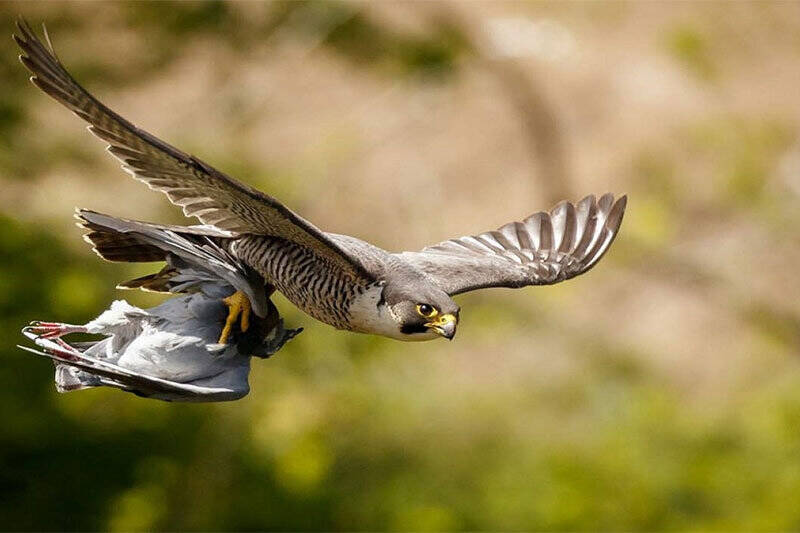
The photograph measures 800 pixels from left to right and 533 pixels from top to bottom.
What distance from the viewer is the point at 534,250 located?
4.59 m

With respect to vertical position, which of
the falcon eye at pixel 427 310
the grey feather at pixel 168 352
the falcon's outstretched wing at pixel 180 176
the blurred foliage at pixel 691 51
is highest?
the blurred foliage at pixel 691 51

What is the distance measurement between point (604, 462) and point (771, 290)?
2475mm

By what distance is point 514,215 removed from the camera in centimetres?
1089

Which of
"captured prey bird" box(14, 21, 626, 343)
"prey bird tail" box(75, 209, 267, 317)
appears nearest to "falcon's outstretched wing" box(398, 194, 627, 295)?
"captured prey bird" box(14, 21, 626, 343)

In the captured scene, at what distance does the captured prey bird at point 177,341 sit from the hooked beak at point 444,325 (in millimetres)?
352

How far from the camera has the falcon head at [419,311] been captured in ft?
10.6

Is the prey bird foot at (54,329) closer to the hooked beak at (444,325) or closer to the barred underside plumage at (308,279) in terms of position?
the barred underside plumage at (308,279)

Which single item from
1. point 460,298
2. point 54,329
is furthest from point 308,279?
point 460,298

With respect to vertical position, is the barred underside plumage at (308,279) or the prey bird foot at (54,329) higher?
the barred underside plumage at (308,279)

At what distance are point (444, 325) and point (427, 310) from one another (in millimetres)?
57

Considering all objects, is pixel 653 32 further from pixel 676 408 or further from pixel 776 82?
pixel 676 408

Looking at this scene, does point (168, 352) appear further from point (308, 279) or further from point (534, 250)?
point (534, 250)

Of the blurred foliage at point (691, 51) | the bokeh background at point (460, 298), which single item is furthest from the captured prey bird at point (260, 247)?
the blurred foliage at point (691, 51)

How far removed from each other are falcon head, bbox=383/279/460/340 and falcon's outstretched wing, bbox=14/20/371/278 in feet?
0.31
